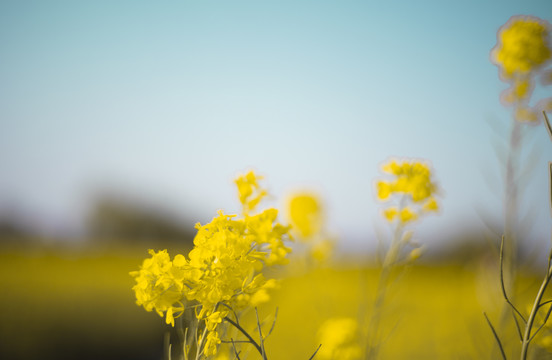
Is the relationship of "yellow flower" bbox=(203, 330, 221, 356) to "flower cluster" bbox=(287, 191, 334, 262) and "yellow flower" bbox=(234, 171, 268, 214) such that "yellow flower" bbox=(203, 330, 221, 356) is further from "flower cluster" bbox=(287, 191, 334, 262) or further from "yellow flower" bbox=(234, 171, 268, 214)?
"flower cluster" bbox=(287, 191, 334, 262)

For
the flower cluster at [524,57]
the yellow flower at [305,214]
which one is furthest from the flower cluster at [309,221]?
the flower cluster at [524,57]

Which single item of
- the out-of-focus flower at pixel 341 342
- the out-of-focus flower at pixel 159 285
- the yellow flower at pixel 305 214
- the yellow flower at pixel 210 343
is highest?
the yellow flower at pixel 305 214

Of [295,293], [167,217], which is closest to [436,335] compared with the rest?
[295,293]

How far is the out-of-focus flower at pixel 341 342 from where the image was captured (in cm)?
201

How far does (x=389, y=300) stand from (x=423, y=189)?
0.70 m

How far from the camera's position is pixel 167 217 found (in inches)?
447

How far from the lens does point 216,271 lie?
93cm

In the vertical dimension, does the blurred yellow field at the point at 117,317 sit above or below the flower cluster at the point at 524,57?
below

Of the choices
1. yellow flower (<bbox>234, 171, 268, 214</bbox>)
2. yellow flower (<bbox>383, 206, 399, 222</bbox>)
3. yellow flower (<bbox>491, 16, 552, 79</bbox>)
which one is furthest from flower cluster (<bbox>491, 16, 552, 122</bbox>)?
yellow flower (<bbox>234, 171, 268, 214</bbox>)

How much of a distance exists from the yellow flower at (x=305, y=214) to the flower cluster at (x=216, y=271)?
2.54 meters

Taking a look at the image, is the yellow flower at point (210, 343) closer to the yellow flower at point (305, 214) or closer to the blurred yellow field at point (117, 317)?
the blurred yellow field at point (117, 317)

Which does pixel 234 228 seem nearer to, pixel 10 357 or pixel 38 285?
pixel 10 357

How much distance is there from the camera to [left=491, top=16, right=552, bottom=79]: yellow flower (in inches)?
78.1

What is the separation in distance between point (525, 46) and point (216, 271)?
217 cm
